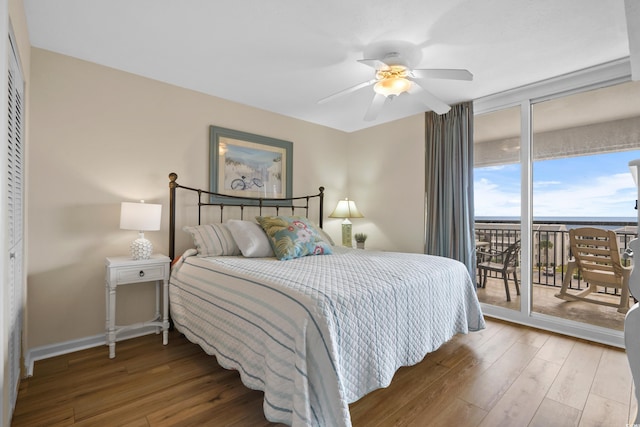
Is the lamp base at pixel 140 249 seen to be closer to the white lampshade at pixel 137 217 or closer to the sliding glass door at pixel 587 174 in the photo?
the white lampshade at pixel 137 217

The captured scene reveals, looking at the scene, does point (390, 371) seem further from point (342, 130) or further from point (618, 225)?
point (342, 130)

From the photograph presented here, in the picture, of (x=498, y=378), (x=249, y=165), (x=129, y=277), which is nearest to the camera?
(x=498, y=378)

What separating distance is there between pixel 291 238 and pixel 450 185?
1.97 meters

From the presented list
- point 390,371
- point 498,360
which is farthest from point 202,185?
point 498,360

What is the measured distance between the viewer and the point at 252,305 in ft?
5.55

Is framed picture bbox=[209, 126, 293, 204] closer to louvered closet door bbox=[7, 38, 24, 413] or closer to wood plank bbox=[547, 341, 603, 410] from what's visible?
louvered closet door bbox=[7, 38, 24, 413]

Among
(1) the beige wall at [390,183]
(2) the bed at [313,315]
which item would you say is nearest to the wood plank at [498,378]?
(2) the bed at [313,315]

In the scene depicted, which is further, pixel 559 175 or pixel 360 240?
pixel 360 240

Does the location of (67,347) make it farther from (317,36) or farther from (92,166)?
(317,36)

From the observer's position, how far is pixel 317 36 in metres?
2.17

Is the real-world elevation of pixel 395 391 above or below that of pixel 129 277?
below

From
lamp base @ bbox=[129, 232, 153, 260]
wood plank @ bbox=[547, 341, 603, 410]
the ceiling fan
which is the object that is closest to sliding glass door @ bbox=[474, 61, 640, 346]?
wood plank @ bbox=[547, 341, 603, 410]

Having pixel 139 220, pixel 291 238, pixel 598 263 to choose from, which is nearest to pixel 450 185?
pixel 598 263

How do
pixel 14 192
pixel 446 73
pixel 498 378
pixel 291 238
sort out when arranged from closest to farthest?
pixel 14 192, pixel 498 378, pixel 446 73, pixel 291 238
